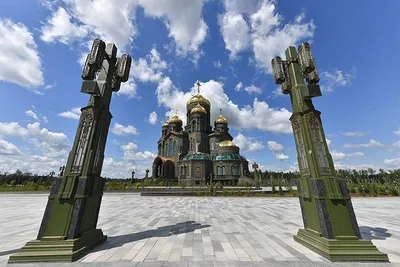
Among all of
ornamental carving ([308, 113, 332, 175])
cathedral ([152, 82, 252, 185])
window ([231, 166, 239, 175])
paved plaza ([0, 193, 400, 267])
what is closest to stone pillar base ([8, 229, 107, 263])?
paved plaza ([0, 193, 400, 267])

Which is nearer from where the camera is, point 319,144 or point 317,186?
point 317,186

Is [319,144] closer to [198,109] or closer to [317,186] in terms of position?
[317,186]

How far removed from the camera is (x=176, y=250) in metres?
4.43

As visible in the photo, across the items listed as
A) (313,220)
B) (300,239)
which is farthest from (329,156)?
(300,239)

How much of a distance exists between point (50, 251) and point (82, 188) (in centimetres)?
135

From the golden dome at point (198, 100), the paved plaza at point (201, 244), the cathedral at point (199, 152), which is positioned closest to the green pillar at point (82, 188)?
the paved plaza at point (201, 244)

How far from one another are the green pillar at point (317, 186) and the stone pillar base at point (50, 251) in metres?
5.45

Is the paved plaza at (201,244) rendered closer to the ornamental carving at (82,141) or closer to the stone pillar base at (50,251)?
the stone pillar base at (50,251)

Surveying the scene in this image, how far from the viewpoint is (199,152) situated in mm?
44281

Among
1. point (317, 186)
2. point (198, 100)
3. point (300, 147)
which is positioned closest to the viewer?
point (317, 186)

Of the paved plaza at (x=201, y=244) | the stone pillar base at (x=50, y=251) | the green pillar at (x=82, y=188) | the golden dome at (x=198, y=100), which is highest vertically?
the golden dome at (x=198, y=100)

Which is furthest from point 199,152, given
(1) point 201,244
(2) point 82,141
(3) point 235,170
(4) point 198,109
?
(2) point 82,141

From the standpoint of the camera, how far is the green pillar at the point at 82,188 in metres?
3.86

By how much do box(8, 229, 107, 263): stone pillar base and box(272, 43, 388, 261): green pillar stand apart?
17.9ft
